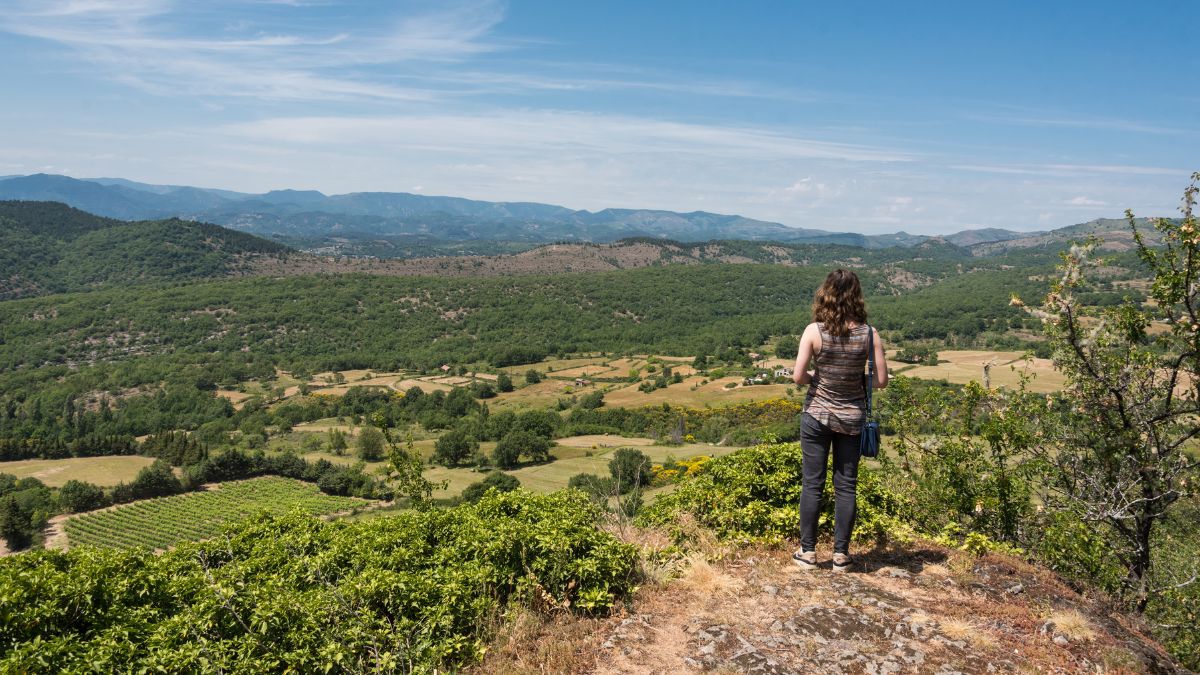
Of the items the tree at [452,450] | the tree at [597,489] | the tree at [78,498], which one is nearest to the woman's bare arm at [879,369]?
the tree at [597,489]

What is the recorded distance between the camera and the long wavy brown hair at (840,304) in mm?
5570

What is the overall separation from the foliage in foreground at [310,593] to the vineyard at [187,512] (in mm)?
44790

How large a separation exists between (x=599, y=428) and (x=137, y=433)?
225ft

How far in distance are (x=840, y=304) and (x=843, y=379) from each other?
2.32 ft

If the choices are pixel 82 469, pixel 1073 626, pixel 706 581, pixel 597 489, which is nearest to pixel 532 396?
pixel 82 469

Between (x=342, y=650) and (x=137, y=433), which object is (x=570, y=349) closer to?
(x=137, y=433)

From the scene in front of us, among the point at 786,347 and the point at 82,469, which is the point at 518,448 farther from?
the point at 786,347

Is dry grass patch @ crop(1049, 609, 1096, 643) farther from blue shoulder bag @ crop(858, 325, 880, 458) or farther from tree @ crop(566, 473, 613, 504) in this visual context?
tree @ crop(566, 473, 613, 504)

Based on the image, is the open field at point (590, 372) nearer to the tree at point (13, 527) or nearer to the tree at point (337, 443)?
the tree at point (337, 443)

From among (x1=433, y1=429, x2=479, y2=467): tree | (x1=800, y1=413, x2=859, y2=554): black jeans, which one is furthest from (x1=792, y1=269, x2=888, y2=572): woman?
(x1=433, y1=429, x2=479, y2=467): tree

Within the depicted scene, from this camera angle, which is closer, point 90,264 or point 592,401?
point 592,401

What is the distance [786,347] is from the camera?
118688 mm

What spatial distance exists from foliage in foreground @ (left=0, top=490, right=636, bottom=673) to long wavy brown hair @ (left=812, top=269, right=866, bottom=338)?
2.86 metres

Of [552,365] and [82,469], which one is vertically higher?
[552,365]
